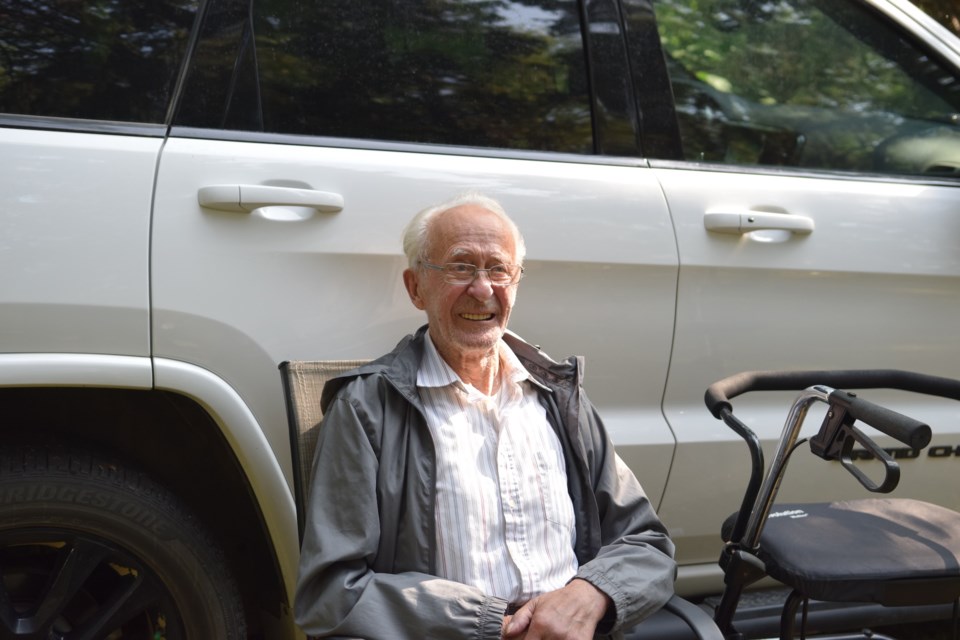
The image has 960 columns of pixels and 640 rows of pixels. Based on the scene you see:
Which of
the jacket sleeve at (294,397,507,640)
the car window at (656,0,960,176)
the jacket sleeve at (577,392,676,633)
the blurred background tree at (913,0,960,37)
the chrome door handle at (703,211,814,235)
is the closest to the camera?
the jacket sleeve at (294,397,507,640)

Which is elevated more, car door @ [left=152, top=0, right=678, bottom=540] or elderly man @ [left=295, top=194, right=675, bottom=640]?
car door @ [left=152, top=0, right=678, bottom=540]

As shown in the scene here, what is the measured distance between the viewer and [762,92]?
317 centimetres

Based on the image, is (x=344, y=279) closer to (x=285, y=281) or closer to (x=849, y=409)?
(x=285, y=281)

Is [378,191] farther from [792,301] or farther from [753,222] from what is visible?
[792,301]

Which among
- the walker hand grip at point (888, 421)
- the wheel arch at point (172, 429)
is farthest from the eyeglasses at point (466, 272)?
the walker hand grip at point (888, 421)

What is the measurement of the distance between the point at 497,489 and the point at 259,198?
0.82 m

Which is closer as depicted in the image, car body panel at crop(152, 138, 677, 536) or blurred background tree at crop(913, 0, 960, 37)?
car body panel at crop(152, 138, 677, 536)

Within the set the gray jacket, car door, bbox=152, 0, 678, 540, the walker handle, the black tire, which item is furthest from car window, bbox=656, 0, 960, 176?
the black tire

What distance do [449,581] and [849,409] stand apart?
35.8 inches

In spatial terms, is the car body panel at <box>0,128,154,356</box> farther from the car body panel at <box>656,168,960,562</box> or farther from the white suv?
the car body panel at <box>656,168,960,562</box>

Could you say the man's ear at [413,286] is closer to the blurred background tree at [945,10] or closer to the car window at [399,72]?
the car window at [399,72]

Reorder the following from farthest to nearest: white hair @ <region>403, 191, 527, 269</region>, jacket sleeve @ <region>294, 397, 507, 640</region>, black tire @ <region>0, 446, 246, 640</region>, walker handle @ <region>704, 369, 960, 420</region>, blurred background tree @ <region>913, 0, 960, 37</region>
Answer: blurred background tree @ <region>913, 0, 960, 37</region> < walker handle @ <region>704, 369, 960, 420</region> < white hair @ <region>403, 191, 527, 269</region> < black tire @ <region>0, 446, 246, 640</region> < jacket sleeve @ <region>294, 397, 507, 640</region>

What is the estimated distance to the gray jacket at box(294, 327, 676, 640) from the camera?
2.04m

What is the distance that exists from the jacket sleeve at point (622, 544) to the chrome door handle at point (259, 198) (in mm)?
731
